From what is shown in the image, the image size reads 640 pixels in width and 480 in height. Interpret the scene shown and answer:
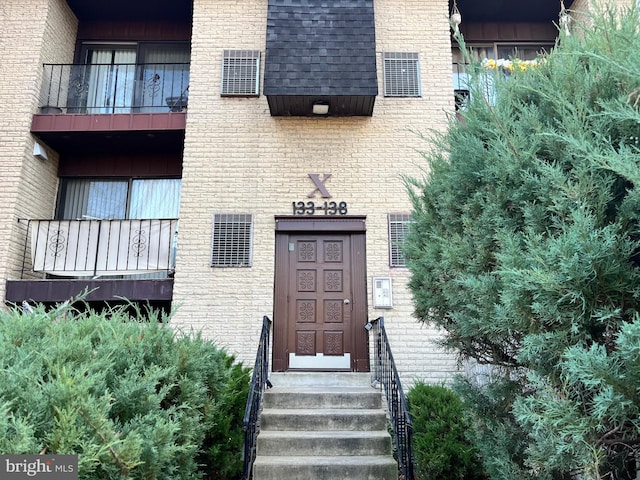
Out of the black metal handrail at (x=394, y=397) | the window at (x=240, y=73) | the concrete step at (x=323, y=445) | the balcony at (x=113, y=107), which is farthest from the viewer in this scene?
the balcony at (x=113, y=107)

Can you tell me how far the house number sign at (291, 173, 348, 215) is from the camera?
765 cm

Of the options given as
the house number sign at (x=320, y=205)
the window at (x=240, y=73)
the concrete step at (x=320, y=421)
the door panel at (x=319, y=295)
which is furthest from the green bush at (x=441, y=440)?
the window at (x=240, y=73)

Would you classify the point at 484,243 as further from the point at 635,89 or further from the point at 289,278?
the point at 289,278

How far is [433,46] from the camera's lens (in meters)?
8.41

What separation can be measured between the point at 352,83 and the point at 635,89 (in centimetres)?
553

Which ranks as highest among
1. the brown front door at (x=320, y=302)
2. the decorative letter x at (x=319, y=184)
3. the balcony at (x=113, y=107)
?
the balcony at (x=113, y=107)

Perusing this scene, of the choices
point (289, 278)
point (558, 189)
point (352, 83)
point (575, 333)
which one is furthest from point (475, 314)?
point (352, 83)

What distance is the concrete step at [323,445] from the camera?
5.21 meters

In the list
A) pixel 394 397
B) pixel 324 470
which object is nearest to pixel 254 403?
pixel 324 470

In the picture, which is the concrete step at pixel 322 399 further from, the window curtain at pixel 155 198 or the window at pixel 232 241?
the window curtain at pixel 155 198

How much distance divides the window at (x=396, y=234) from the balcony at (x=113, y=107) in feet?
12.6

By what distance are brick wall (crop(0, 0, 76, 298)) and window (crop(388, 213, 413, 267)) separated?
19.3ft

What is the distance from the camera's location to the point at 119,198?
911 cm
